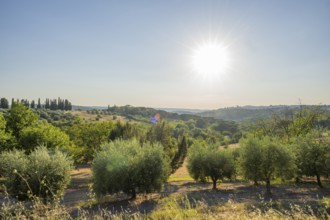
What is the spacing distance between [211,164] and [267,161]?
684 cm

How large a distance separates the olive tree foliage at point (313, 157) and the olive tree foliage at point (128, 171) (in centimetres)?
1616

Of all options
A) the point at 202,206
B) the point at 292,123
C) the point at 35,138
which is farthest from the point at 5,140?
the point at 292,123

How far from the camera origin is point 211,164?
26.2 m

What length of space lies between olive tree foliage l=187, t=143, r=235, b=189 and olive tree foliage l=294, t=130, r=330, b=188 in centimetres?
771

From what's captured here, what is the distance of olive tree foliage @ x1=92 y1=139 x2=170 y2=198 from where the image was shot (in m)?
18.9

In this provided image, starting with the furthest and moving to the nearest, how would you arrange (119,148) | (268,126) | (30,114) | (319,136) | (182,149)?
1. (268,126)
2. (182,149)
3. (30,114)
4. (319,136)
5. (119,148)

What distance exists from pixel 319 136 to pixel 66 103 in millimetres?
154884

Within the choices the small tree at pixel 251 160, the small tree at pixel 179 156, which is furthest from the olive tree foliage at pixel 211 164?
the small tree at pixel 179 156

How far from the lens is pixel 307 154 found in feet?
83.7

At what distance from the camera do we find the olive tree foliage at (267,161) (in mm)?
21188

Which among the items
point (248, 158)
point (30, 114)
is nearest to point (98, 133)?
point (30, 114)

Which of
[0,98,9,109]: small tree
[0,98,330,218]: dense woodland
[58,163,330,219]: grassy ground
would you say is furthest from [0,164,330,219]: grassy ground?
[0,98,9,109]: small tree

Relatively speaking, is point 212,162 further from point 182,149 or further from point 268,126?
point 268,126

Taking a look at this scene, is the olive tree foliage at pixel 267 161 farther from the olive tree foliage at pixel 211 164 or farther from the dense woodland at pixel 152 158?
the olive tree foliage at pixel 211 164
